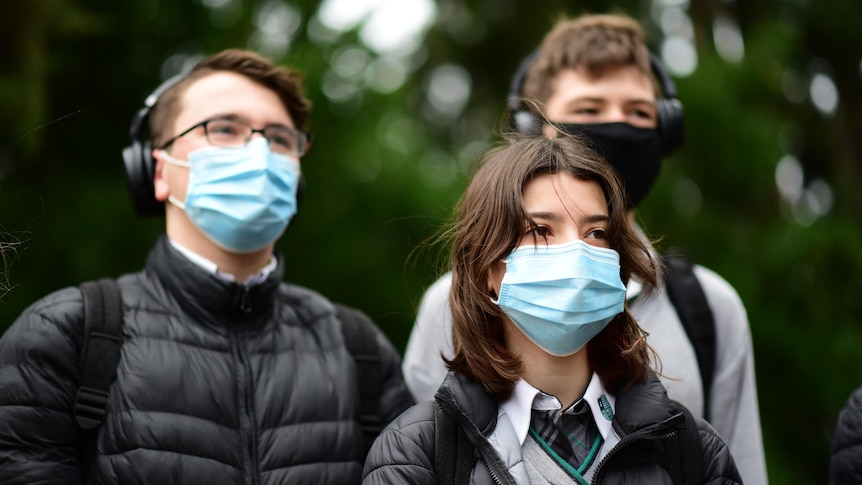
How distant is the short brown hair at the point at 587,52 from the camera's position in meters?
3.91

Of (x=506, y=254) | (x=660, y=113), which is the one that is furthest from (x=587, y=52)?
(x=506, y=254)

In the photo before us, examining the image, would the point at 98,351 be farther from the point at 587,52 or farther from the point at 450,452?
the point at 587,52

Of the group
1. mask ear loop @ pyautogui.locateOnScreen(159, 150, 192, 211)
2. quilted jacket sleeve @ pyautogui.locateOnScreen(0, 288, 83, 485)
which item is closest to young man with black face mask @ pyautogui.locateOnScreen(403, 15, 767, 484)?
mask ear loop @ pyautogui.locateOnScreen(159, 150, 192, 211)

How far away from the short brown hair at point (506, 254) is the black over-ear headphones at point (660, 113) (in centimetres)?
62

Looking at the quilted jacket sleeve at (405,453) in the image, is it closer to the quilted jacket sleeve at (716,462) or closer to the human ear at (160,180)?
the quilted jacket sleeve at (716,462)

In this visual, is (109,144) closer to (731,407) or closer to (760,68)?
(731,407)

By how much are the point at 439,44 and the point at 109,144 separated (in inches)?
250

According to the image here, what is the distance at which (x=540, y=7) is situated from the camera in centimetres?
951

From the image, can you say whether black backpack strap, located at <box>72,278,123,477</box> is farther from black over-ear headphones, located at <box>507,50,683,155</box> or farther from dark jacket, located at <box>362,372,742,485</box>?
black over-ear headphones, located at <box>507,50,683,155</box>

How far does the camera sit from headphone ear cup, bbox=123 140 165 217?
11.9ft

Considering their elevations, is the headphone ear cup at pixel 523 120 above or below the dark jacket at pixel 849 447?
above

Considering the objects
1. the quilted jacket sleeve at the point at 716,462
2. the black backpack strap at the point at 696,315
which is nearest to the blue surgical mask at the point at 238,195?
the black backpack strap at the point at 696,315

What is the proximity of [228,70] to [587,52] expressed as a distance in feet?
5.03

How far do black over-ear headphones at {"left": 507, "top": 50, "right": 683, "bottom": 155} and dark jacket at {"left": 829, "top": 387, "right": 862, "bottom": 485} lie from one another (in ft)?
4.45
